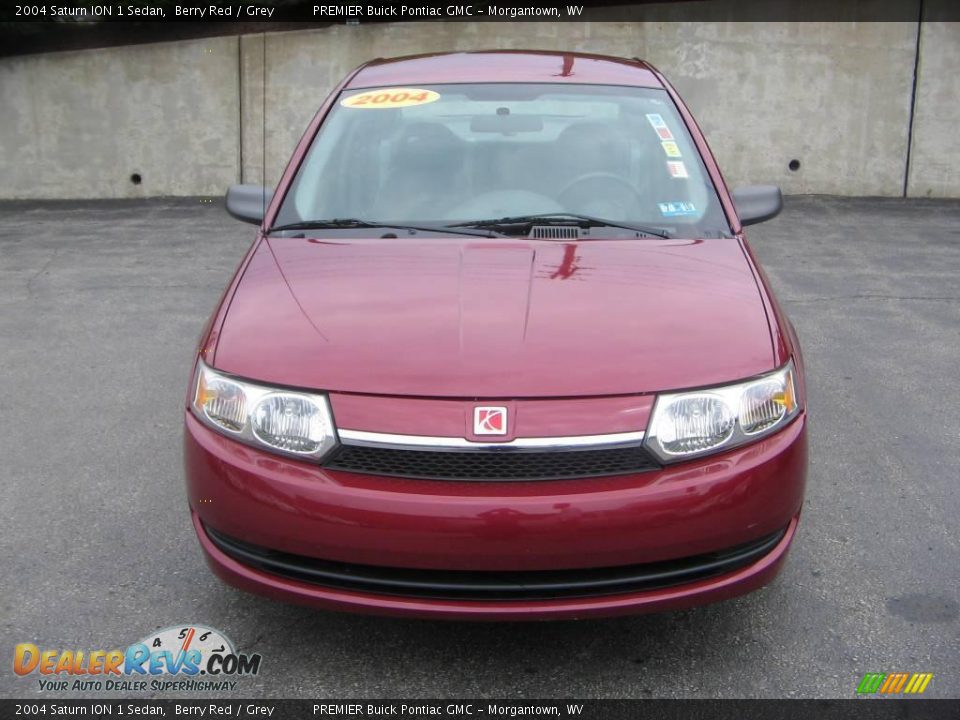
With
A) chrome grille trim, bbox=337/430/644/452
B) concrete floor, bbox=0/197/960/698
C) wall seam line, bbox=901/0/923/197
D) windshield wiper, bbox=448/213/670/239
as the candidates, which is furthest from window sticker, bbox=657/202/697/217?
wall seam line, bbox=901/0/923/197

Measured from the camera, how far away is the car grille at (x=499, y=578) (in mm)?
2461

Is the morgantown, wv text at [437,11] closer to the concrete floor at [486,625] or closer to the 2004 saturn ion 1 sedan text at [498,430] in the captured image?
the concrete floor at [486,625]

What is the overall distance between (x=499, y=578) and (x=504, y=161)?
1797mm

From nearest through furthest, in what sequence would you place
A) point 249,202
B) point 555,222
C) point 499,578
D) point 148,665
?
point 499,578 → point 148,665 → point 555,222 → point 249,202

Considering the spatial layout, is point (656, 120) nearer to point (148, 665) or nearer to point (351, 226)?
point (351, 226)

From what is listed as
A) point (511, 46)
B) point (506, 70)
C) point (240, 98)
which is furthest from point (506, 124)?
point (240, 98)

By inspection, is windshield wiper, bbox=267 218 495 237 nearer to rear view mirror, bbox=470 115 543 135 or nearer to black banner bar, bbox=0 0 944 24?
rear view mirror, bbox=470 115 543 135

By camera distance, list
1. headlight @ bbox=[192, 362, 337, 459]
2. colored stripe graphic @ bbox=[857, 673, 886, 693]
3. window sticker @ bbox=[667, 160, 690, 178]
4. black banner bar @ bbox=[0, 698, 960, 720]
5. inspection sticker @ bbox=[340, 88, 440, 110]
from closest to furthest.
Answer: headlight @ bbox=[192, 362, 337, 459] < black banner bar @ bbox=[0, 698, 960, 720] < colored stripe graphic @ bbox=[857, 673, 886, 693] < window sticker @ bbox=[667, 160, 690, 178] < inspection sticker @ bbox=[340, 88, 440, 110]

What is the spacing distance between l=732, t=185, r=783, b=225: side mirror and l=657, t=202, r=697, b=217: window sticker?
0.29 meters

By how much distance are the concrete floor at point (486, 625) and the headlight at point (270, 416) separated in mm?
695

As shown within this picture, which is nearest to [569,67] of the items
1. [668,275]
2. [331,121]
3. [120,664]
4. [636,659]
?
[331,121]

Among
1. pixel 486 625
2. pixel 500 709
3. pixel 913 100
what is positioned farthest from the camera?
pixel 913 100

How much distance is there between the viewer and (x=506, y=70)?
13.6 feet

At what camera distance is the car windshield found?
11.6ft
